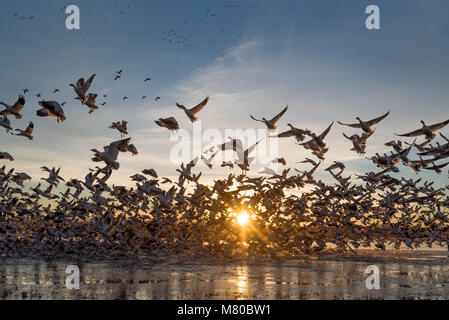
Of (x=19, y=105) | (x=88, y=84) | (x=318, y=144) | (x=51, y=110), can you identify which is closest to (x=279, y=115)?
(x=318, y=144)

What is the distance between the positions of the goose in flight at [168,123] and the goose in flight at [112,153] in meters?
1.46

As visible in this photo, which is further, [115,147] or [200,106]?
[200,106]

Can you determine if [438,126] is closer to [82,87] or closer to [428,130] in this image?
[428,130]

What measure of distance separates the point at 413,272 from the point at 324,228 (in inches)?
236

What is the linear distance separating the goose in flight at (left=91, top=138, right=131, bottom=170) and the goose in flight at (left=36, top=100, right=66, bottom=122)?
6.32 feet

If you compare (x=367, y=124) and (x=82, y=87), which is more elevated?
(x=82, y=87)

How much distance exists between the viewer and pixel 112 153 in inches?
662

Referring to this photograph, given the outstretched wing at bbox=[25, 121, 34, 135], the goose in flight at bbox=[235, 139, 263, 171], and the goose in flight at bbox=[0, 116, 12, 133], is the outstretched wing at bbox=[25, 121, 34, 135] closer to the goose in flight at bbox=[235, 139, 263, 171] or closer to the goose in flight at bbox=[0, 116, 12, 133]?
the goose in flight at bbox=[0, 116, 12, 133]

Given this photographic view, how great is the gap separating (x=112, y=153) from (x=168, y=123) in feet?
8.36

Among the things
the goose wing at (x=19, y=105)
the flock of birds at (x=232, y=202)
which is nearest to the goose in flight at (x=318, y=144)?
the flock of birds at (x=232, y=202)
